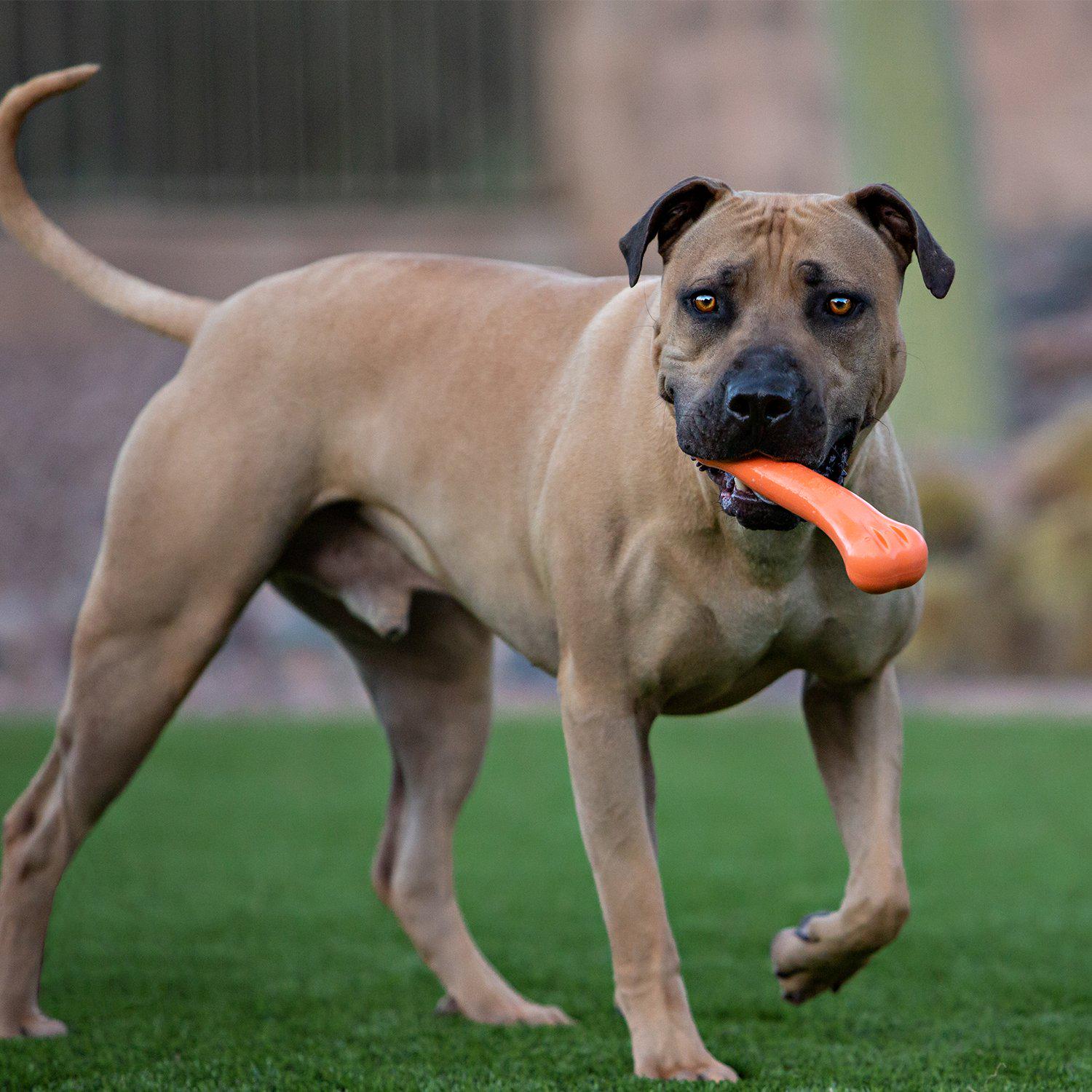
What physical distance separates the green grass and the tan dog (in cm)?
25

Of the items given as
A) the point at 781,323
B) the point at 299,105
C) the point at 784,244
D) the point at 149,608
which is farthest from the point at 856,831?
the point at 299,105

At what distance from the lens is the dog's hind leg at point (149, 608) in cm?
353

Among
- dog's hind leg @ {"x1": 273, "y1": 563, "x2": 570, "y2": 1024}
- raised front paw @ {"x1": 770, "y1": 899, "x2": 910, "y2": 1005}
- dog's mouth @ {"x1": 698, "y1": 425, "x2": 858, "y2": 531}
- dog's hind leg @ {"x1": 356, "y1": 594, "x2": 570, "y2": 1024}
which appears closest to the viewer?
dog's mouth @ {"x1": 698, "y1": 425, "x2": 858, "y2": 531}

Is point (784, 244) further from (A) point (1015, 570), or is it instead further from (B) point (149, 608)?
(A) point (1015, 570)

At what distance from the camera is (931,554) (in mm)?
9859

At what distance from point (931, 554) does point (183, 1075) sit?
7.53 m

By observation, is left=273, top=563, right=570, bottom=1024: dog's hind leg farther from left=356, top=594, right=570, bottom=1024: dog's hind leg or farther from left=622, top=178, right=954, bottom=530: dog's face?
left=622, top=178, right=954, bottom=530: dog's face

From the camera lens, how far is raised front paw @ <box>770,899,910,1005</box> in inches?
119

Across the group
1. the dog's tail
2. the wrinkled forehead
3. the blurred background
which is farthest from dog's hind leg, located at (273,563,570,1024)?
the blurred background

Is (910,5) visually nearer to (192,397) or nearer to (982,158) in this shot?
(982,158)

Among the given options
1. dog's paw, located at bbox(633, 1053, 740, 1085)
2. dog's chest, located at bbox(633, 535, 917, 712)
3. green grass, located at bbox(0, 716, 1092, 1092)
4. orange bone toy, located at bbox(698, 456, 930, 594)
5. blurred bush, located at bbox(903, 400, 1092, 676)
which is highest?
orange bone toy, located at bbox(698, 456, 930, 594)

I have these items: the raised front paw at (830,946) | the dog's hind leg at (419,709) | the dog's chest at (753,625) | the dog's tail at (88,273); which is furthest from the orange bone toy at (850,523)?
the dog's tail at (88,273)

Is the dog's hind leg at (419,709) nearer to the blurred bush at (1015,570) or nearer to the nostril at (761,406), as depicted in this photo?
the nostril at (761,406)

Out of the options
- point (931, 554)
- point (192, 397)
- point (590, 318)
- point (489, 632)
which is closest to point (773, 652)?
point (590, 318)
